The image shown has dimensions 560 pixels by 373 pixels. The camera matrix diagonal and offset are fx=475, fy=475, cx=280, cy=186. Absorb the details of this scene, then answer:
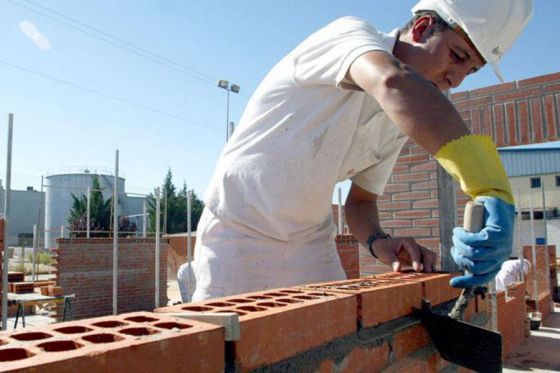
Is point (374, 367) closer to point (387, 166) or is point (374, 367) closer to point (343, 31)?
point (343, 31)

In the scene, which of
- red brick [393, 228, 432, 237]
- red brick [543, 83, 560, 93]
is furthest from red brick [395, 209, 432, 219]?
red brick [543, 83, 560, 93]

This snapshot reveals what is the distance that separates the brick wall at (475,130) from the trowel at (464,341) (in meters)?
3.14

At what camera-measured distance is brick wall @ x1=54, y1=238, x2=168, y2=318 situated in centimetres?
1125

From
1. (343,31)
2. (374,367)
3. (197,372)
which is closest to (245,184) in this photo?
(343,31)

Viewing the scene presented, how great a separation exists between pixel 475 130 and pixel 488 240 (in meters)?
4.78

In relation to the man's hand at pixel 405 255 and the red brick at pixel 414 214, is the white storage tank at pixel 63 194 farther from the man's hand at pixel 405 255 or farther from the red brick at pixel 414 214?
the man's hand at pixel 405 255

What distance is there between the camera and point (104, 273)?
1190cm

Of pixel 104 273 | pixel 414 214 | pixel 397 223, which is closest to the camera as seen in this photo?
pixel 414 214

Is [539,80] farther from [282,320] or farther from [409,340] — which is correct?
[282,320]

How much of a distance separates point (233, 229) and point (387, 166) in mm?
866

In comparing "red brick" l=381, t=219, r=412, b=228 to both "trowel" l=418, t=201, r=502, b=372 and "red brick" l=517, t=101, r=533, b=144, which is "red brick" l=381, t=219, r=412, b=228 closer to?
"red brick" l=517, t=101, r=533, b=144

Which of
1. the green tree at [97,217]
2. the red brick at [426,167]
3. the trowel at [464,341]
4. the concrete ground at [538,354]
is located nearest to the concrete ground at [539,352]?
the concrete ground at [538,354]

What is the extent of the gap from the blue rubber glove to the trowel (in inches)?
12.6

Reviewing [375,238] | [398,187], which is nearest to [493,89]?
[398,187]
